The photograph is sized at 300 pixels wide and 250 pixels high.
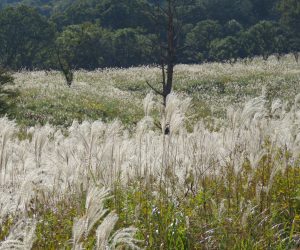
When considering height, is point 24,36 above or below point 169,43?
above

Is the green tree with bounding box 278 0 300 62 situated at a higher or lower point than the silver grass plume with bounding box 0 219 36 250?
higher

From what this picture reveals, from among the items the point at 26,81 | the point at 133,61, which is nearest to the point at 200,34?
the point at 133,61

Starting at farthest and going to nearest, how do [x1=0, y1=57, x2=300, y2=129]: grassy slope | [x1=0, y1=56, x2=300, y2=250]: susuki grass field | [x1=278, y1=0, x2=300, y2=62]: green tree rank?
[x1=278, y1=0, x2=300, y2=62]: green tree, [x1=0, y1=57, x2=300, y2=129]: grassy slope, [x1=0, y1=56, x2=300, y2=250]: susuki grass field

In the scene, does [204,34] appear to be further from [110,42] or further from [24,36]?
[24,36]

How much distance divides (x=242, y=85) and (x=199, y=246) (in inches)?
1309

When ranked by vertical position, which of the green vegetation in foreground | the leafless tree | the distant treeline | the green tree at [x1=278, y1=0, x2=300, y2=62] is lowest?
the green vegetation in foreground

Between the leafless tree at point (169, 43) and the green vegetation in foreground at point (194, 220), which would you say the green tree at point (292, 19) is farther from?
the green vegetation in foreground at point (194, 220)

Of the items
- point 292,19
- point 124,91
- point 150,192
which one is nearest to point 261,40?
point 292,19

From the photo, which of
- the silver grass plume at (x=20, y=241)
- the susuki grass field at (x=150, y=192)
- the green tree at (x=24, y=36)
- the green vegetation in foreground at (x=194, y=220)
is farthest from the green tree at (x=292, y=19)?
the silver grass plume at (x=20, y=241)

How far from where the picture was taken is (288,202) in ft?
14.1

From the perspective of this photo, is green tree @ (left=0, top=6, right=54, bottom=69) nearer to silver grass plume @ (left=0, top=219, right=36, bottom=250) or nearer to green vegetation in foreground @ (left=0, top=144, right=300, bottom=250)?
green vegetation in foreground @ (left=0, top=144, right=300, bottom=250)

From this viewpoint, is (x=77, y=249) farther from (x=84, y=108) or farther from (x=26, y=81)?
(x=26, y=81)

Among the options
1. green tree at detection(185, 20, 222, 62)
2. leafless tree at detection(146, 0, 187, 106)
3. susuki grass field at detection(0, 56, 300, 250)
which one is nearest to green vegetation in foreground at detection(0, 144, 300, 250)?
susuki grass field at detection(0, 56, 300, 250)

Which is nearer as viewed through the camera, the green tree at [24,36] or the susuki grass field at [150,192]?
the susuki grass field at [150,192]
